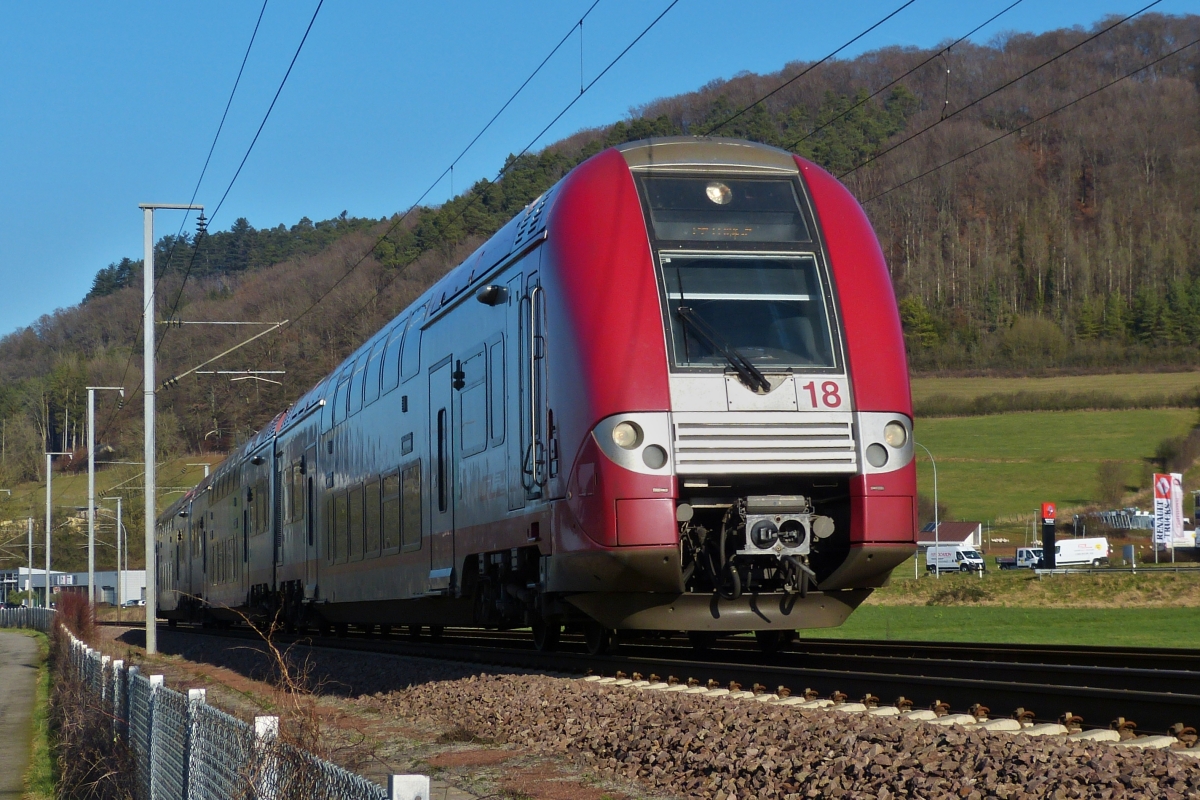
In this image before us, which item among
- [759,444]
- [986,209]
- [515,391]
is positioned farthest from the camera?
[986,209]

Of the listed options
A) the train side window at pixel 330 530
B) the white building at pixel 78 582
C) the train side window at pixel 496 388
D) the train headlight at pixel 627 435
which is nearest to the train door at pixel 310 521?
the train side window at pixel 330 530

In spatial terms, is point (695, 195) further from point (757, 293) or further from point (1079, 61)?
point (1079, 61)

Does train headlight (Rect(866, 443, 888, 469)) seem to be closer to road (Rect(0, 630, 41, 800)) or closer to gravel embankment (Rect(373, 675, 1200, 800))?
gravel embankment (Rect(373, 675, 1200, 800))

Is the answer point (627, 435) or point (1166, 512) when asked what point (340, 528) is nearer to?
point (627, 435)

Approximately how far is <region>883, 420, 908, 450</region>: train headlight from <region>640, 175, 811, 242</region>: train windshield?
1768 millimetres

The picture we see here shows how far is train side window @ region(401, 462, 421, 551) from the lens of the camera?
14688 mm

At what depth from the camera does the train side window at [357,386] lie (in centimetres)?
1806

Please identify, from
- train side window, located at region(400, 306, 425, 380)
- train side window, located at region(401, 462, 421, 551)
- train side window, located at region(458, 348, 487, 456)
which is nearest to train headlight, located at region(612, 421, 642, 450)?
train side window, located at region(458, 348, 487, 456)

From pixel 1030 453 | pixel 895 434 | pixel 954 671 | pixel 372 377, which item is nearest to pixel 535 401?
pixel 895 434

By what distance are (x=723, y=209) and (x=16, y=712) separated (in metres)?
14.3

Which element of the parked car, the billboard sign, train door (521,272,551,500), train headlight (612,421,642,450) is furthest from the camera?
the parked car

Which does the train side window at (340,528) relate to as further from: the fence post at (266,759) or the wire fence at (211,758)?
the fence post at (266,759)

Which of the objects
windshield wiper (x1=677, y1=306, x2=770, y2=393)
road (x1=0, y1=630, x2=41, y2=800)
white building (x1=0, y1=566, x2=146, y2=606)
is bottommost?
white building (x1=0, y1=566, x2=146, y2=606)

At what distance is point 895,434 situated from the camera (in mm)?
10398
